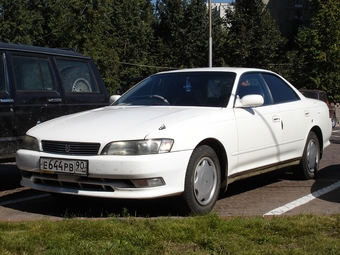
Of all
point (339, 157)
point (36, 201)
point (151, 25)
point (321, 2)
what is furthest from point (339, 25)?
point (36, 201)

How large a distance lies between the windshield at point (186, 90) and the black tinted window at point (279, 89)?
2.63 ft

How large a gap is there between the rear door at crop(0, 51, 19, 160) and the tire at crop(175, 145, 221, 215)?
2.46 m

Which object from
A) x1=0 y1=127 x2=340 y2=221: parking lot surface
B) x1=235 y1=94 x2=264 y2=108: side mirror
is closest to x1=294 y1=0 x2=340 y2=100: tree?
x1=0 y1=127 x2=340 y2=221: parking lot surface

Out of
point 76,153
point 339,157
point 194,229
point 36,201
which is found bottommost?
point 339,157

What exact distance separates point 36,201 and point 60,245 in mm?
2401

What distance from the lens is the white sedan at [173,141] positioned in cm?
513

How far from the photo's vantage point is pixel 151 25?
59094mm

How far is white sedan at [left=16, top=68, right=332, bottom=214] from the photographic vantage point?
5.13m

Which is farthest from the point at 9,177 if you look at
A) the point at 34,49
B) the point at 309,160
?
the point at 309,160

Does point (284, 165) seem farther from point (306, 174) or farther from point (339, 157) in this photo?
point (339, 157)

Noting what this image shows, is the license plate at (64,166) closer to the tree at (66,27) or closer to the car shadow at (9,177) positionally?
the car shadow at (9,177)

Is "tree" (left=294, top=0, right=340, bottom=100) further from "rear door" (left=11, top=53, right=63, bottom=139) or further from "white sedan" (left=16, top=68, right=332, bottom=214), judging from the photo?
"rear door" (left=11, top=53, right=63, bottom=139)

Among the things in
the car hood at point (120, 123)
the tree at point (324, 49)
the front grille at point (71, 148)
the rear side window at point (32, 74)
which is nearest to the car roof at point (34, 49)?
the rear side window at point (32, 74)

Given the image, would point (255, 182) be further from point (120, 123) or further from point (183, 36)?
point (183, 36)
